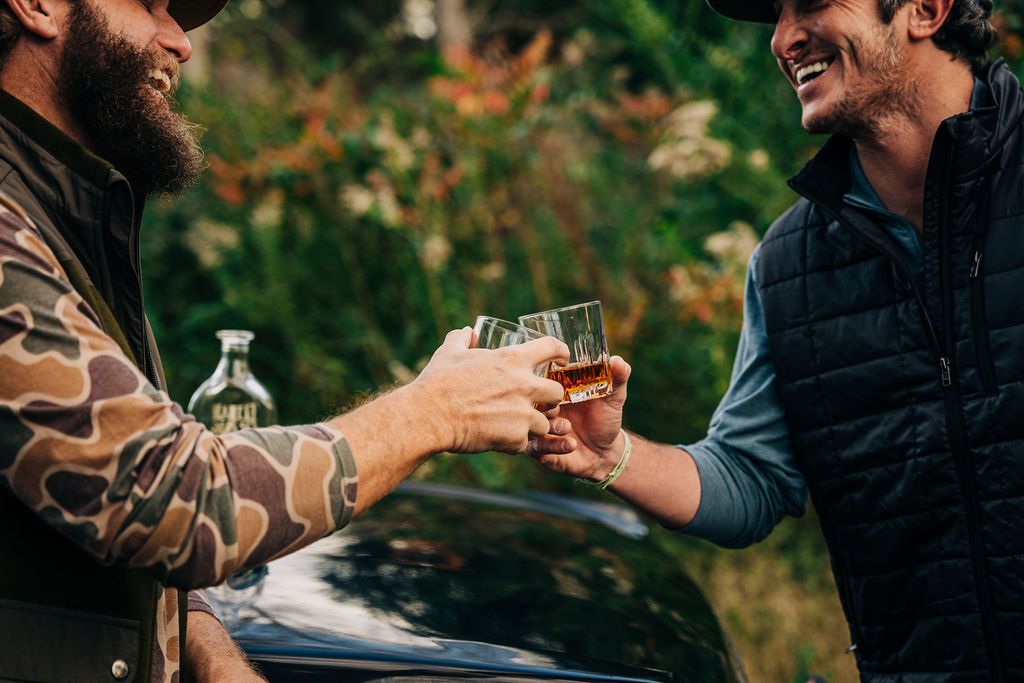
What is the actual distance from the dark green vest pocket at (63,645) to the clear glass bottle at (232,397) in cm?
103

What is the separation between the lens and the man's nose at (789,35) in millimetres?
2520

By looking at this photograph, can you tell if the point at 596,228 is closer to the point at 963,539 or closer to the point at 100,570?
the point at 963,539

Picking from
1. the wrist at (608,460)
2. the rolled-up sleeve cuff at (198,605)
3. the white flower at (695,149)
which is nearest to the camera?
the rolled-up sleeve cuff at (198,605)

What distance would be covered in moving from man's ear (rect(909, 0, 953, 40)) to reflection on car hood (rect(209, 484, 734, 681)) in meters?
1.49

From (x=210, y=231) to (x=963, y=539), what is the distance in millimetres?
4673

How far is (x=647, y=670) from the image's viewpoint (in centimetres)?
186

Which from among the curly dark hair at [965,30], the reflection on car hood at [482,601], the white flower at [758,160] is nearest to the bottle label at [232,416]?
the reflection on car hood at [482,601]

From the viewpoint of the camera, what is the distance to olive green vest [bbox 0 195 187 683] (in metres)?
1.37

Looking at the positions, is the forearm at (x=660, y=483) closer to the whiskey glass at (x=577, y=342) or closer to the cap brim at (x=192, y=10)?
the whiskey glass at (x=577, y=342)

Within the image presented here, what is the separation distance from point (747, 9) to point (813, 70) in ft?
0.97

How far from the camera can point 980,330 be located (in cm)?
214

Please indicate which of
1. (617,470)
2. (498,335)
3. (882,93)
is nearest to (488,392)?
(498,335)

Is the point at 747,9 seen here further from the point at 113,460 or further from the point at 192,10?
the point at 113,460

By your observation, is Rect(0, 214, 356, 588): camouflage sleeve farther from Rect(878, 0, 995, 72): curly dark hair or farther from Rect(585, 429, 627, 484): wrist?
Rect(878, 0, 995, 72): curly dark hair
